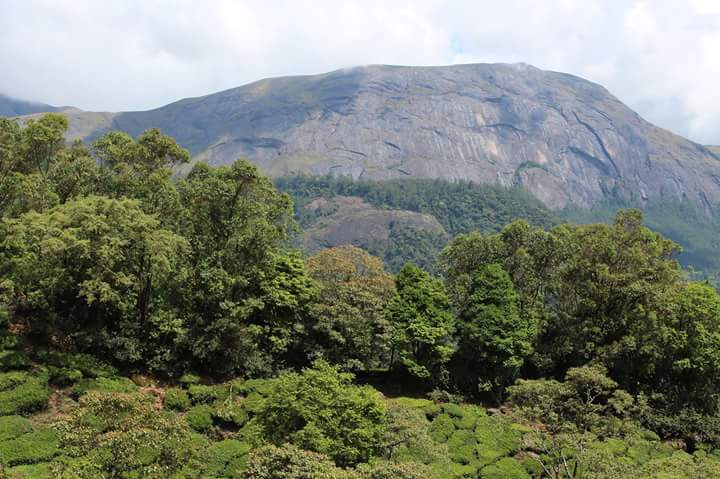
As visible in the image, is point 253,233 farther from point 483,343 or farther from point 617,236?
point 617,236

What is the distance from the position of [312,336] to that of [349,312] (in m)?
3.09

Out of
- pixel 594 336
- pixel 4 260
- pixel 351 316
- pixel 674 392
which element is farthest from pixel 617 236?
pixel 4 260

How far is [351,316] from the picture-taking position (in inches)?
1358

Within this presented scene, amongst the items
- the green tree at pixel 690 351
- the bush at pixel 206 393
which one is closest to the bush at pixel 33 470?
the bush at pixel 206 393

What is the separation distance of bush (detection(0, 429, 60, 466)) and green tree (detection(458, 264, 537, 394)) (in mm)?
22722

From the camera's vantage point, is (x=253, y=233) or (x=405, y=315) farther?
(x=405, y=315)

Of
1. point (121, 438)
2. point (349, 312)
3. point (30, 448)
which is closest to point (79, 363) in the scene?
point (30, 448)

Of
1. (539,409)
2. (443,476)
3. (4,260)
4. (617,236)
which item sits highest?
(617,236)

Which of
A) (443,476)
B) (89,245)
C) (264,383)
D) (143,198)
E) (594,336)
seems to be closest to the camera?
(443,476)

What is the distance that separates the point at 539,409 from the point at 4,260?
2459cm

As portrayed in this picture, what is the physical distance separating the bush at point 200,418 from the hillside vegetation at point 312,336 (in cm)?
6

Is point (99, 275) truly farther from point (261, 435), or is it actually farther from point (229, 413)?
point (261, 435)

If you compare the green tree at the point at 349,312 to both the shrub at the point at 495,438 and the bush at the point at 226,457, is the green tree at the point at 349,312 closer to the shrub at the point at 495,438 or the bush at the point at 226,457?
the shrub at the point at 495,438

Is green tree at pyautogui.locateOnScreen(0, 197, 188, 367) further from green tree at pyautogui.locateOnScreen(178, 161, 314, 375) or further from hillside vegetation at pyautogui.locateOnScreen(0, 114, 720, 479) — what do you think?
green tree at pyautogui.locateOnScreen(178, 161, 314, 375)
